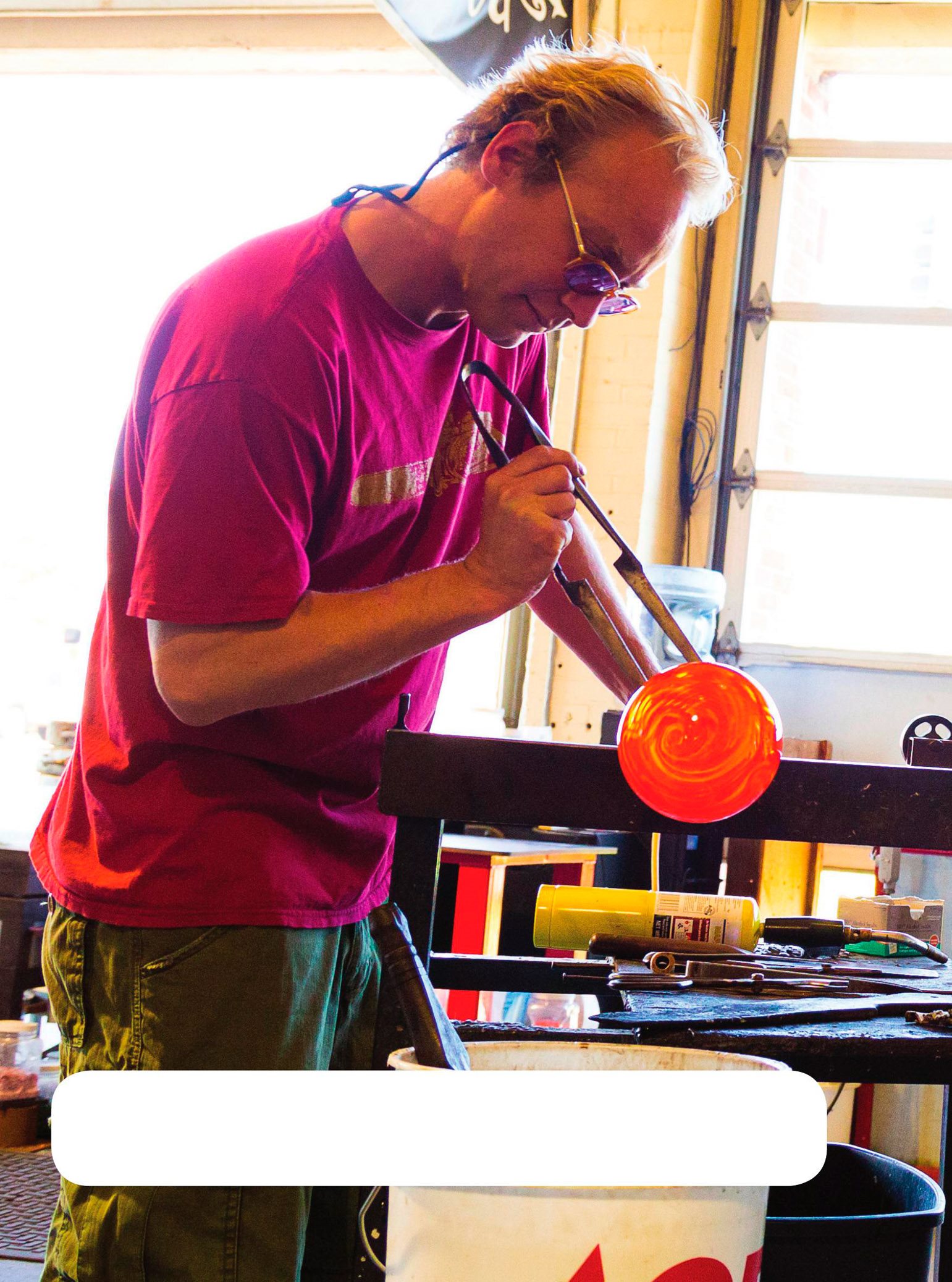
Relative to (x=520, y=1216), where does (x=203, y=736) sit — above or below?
above

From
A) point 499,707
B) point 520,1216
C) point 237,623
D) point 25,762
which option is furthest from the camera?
point 25,762

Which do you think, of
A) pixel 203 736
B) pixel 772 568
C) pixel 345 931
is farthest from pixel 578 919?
pixel 772 568

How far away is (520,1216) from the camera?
0.79 m

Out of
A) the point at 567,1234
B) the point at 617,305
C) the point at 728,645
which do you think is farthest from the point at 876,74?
the point at 567,1234

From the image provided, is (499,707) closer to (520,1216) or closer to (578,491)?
(578,491)

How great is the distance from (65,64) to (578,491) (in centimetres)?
475

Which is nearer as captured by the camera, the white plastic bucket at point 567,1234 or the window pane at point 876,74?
the white plastic bucket at point 567,1234

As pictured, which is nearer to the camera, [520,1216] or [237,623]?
[520,1216]

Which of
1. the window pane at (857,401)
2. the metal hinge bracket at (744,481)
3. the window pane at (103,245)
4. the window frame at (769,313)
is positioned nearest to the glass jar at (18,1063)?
the window pane at (103,245)

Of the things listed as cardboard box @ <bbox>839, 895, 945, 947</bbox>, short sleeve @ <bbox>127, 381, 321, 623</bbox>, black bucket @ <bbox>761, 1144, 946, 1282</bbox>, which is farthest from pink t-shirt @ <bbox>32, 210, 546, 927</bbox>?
cardboard box @ <bbox>839, 895, 945, 947</bbox>

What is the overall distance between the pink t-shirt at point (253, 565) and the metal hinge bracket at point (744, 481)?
134 inches

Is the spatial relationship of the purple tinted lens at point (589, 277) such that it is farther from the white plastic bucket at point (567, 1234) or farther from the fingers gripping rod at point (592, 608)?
the white plastic bucket at point (567, 1234)

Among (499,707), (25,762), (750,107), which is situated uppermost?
(750,107)

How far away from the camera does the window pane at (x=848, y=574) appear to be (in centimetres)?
448
